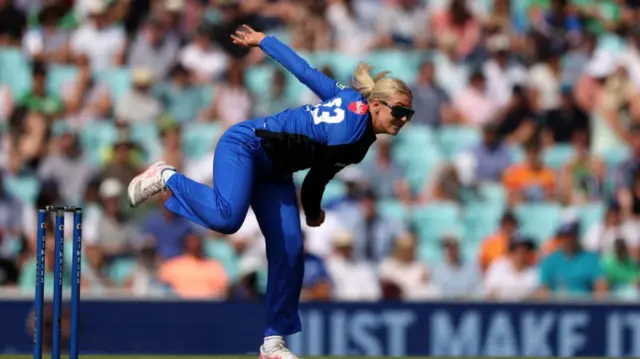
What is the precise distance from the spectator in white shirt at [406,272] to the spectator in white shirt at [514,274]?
0.55 metres

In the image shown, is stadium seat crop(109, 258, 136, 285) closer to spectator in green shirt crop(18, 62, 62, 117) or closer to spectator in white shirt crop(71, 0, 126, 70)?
spectator in green shirt crop(18, 62, 62, 117)

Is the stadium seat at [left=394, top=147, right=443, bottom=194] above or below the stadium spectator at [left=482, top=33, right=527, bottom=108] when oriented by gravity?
below

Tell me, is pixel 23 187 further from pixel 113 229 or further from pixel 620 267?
pixel 620 267

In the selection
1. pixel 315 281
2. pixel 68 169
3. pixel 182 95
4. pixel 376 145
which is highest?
pixel 182 95

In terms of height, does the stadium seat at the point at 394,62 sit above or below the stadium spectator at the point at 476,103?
above

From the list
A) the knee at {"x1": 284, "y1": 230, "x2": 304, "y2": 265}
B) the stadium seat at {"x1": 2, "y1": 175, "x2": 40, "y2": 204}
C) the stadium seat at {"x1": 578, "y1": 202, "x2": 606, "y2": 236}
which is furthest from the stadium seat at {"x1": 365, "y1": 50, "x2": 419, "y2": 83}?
the knee at {"x1": 284, "y1": 230, "x2": 304, "y2": 265}

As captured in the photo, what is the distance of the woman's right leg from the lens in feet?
26.3

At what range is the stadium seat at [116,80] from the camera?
579 inches

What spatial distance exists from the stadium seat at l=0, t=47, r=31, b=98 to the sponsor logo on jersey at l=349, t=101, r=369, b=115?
731 centimetres

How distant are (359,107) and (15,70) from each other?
761cm

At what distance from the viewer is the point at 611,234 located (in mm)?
13758

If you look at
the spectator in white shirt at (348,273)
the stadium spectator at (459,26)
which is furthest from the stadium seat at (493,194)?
the stadium spectator at (459,26)

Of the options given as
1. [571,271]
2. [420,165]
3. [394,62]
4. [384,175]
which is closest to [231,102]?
[384,175]

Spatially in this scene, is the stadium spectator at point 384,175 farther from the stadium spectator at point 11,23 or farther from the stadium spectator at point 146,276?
the stadium spectator at point 11,23
